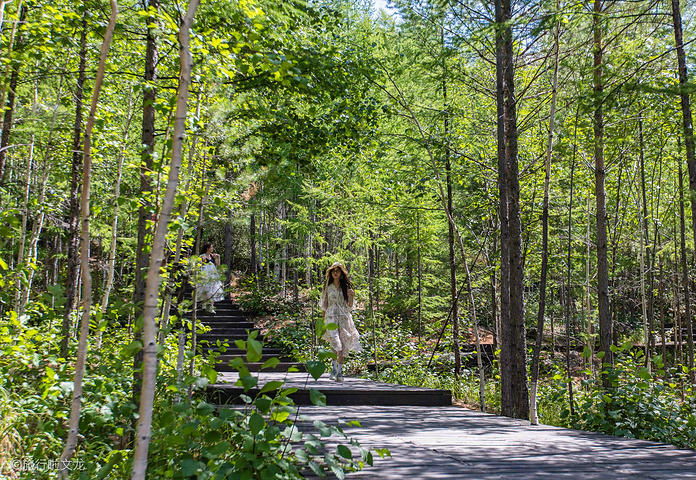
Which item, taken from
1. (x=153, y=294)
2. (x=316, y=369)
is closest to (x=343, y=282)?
(x=316, y=369)

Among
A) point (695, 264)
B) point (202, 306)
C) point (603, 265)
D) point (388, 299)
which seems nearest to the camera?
point (202, 306)

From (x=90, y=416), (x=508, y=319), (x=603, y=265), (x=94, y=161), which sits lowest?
(x=90, y=416)

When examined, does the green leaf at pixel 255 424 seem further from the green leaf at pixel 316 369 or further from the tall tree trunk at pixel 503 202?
the tall tree trunk at pixel 503 202

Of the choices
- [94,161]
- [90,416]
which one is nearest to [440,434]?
[90,416]

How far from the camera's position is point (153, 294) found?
6.93 ft

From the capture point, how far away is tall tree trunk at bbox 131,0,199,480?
201cm

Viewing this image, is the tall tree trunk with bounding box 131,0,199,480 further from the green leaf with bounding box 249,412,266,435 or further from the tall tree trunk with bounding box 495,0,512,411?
the tall tree trunk with bounding box 495,0,512,411

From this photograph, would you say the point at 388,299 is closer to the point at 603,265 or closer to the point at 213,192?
the point at 603,265

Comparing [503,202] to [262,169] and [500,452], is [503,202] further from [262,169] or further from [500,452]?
[500,452]

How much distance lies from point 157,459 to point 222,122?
2626 millimetres

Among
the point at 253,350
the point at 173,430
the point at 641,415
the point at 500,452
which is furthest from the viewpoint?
the point at 641,415

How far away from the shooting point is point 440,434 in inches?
160

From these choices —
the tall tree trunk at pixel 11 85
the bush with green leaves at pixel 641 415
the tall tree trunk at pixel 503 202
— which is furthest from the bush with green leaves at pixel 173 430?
the tall tree trunk at pixel 503 202

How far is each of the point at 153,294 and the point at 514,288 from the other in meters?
5.21
